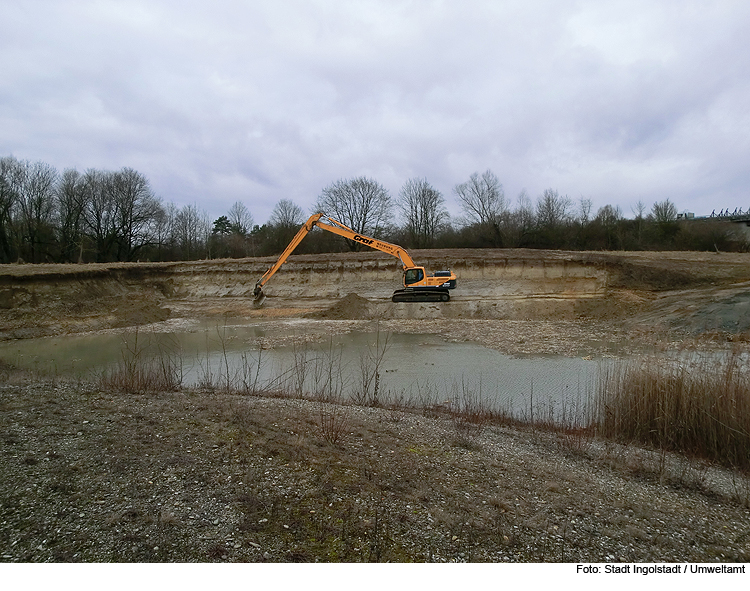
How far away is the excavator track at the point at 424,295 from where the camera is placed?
89.7ft

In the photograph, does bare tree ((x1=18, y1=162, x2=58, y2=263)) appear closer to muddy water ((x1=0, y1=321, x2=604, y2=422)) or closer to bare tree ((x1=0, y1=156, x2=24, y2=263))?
bare tree ((x1=0, y1=156, x2=24, y2=263))

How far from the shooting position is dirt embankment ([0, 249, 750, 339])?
23.1m

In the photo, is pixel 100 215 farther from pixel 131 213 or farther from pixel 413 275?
pixel 413 275

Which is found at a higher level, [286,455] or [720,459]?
[286,455]

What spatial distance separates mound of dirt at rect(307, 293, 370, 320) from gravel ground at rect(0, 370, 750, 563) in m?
20.9

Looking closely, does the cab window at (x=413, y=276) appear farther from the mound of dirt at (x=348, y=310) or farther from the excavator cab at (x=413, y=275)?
the mound of dirt at (x=348, y=310)

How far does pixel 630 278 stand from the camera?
1039 inches

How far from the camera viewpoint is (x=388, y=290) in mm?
30125

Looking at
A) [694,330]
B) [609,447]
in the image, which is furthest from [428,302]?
[609,447]

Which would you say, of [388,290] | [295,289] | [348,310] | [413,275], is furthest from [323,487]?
[295,289]

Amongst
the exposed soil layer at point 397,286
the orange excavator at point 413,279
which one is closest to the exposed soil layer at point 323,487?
the exposed soil layer at point 397,286

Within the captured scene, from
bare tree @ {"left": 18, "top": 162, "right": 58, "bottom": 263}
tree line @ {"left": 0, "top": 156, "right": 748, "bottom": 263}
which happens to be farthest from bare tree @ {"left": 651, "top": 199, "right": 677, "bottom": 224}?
bare tree @ {"left": 18, "top": 162, "right": 58, "bottom": 263}
